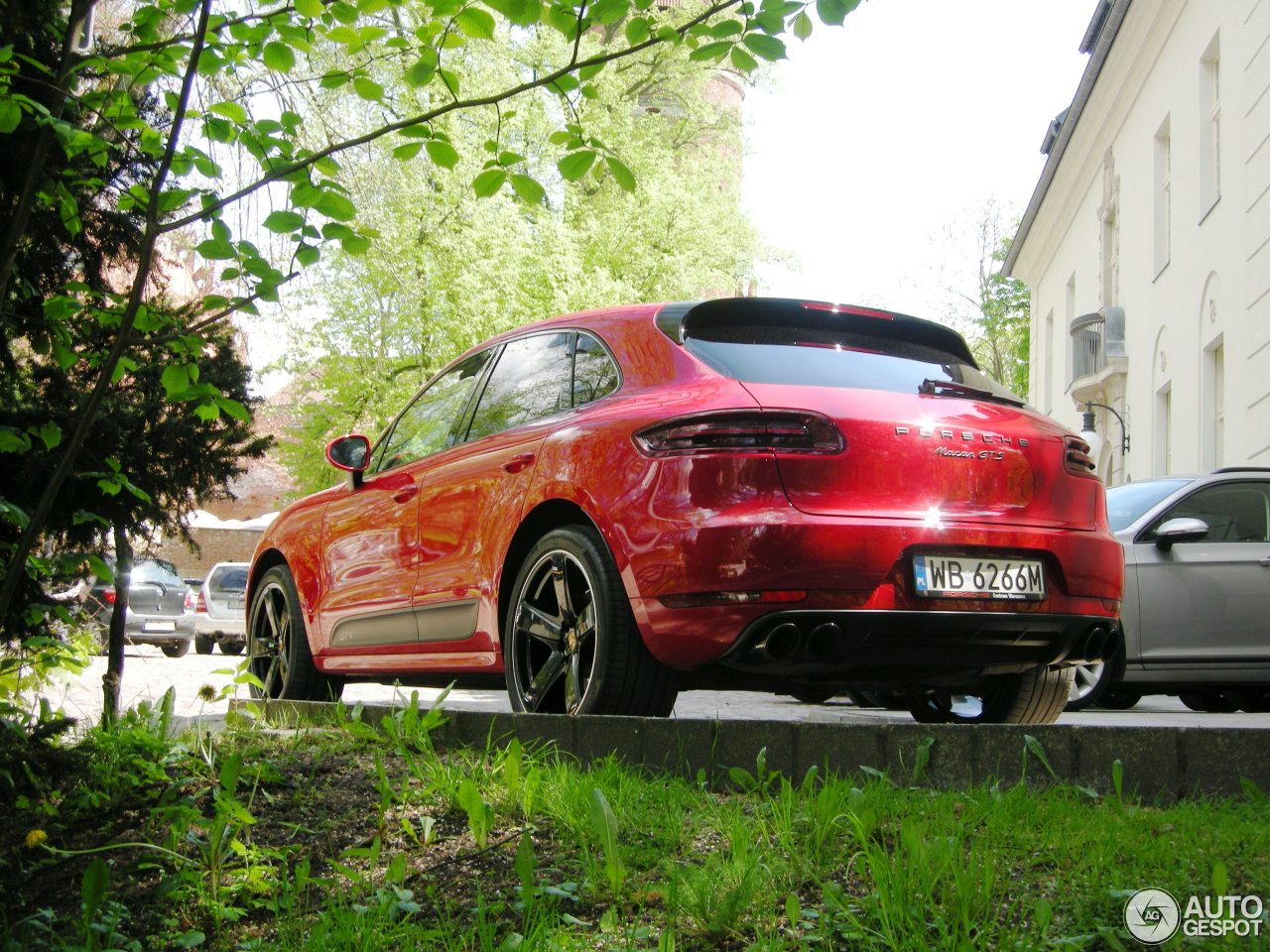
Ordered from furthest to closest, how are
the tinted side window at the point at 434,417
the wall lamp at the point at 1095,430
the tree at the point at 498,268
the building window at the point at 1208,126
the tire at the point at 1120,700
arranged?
1. the tree at the point at 498,268
2. the wall lamp at the point at 1095,430
3. the building window at the point at 1208,126
4. the tire at the point at 1120,700
5. the tinted side window at the point at 434,417

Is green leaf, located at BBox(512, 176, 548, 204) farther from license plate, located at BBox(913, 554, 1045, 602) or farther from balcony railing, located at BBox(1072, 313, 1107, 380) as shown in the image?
balcony railing, located at BBox(1072, 313, 1107, 380)

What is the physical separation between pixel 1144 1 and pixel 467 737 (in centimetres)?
2158

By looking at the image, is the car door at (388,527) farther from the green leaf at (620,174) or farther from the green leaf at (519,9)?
the green leaf at (519,9)

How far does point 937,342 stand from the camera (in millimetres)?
5738

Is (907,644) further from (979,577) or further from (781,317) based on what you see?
(781,317)

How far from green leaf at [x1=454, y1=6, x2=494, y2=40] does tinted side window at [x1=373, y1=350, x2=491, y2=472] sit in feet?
9.51

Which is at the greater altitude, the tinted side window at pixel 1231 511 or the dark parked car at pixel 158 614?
the tinted side window at pixel 1231 511

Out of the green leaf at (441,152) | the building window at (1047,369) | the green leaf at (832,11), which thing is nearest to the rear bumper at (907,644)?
the green leaf at (441,152)

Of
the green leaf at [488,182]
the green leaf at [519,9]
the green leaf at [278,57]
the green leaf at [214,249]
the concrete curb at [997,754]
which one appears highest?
the green leaf at [278,57]

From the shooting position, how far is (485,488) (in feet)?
19.0

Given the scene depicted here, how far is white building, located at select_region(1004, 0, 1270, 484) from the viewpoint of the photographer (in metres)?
17.1

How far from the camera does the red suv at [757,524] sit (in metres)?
4.58

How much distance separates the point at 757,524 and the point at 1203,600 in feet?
20.7

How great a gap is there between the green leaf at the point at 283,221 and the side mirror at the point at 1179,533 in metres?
7.46
